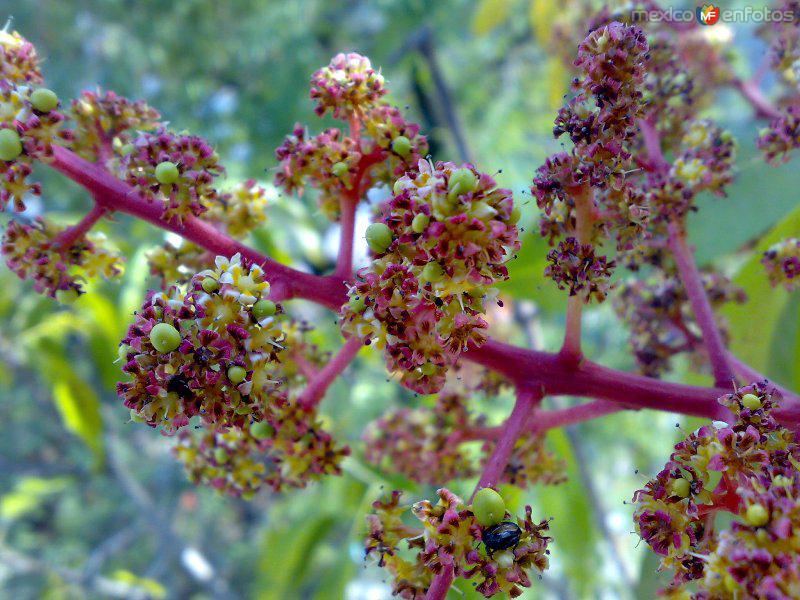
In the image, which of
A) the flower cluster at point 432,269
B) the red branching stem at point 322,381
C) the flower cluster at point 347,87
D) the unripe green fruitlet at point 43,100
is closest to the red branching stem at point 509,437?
the flower cluster at point 432,269

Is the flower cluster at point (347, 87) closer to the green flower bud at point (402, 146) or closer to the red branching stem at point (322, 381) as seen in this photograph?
the green flower bud at point (402, 146)

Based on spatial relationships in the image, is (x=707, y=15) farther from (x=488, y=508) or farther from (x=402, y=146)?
(x=488, y=508)

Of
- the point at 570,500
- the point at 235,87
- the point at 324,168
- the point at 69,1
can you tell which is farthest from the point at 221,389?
the point at 69,1

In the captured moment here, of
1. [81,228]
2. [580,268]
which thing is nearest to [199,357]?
[81,228]

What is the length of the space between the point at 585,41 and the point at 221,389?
1.92ft

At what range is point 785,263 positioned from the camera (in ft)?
3.37

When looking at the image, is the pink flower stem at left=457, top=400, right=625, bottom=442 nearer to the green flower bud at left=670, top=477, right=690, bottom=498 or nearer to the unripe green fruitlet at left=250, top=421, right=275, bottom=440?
the green flower bud at left=670, top=477, right=690, bottom=498

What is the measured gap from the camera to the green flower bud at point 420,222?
2.31ft

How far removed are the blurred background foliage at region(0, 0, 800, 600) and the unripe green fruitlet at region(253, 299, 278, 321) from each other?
413 mm

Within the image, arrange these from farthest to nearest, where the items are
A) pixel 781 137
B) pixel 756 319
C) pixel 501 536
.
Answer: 1. pixel 756 319
2. pixel 781 137
3. pixel 501 536

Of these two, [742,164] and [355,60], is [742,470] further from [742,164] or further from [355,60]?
[742,164]

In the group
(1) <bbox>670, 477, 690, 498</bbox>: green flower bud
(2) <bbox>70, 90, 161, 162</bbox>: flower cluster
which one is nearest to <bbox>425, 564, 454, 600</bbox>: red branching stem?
(1) <bbox>670, 477, 690, 498</bbox>: green flower bud

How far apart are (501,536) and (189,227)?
54 centimetres

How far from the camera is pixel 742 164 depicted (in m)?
1.46
